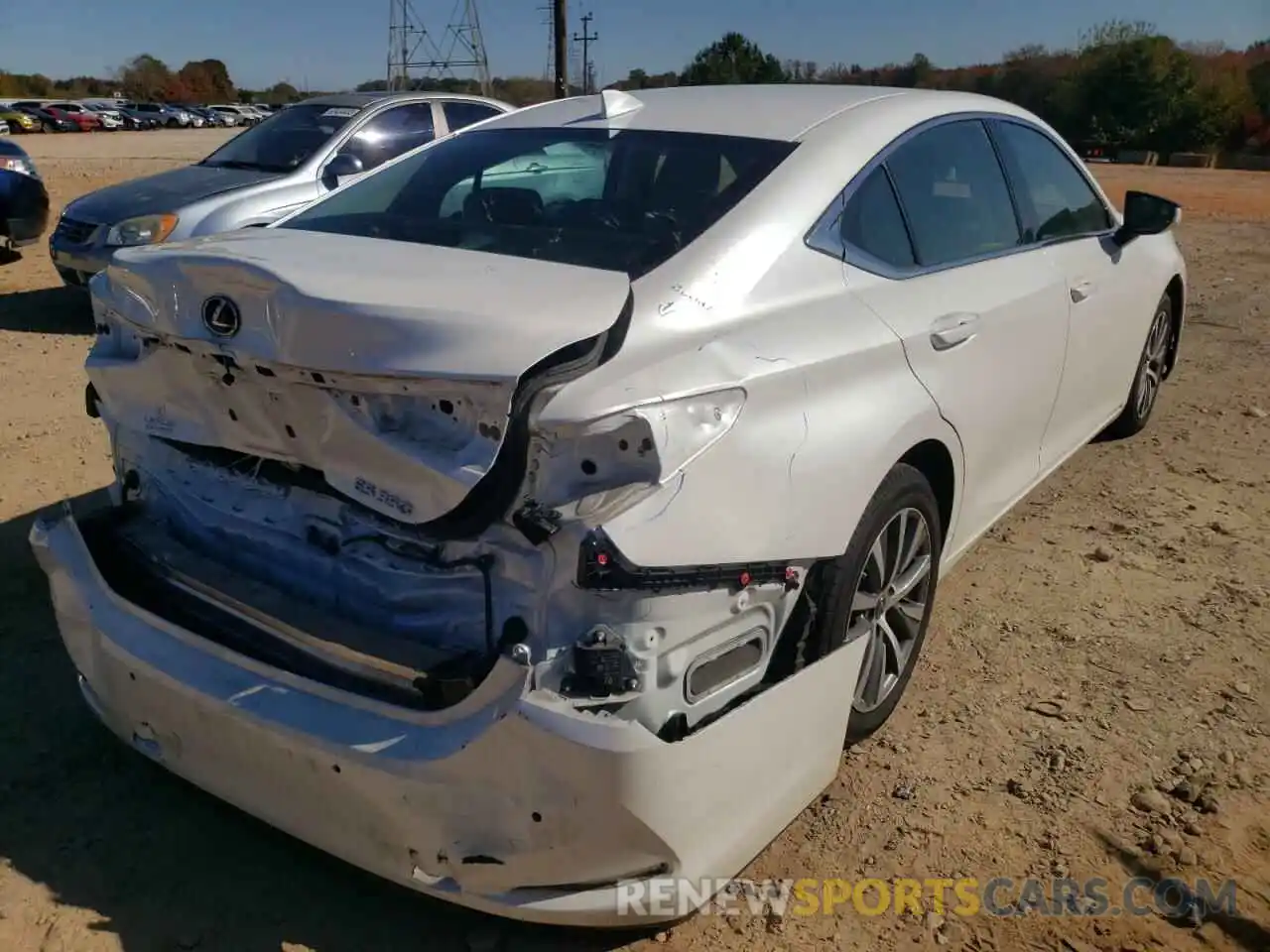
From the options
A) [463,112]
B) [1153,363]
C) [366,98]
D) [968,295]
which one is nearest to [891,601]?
[968,295]

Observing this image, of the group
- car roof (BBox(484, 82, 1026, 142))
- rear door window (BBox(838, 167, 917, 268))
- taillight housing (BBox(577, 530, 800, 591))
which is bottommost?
taillight housing (BBox(577, 530, 800, 591))

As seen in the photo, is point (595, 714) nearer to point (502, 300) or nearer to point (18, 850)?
point (502, 300)

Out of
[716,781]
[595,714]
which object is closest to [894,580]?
[716,781]

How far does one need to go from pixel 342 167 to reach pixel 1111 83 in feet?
144

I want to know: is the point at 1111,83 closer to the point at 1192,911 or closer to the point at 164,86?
the point at 1192,911

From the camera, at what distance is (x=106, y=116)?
5028cm

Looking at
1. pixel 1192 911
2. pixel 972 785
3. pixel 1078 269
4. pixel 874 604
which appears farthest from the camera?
pixel 1078 269

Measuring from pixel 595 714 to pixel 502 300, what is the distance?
2.72 feet

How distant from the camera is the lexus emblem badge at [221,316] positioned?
215 cm

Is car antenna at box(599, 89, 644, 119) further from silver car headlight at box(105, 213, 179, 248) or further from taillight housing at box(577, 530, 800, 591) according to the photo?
silver car headlight at box(105, 213, 179, 248)

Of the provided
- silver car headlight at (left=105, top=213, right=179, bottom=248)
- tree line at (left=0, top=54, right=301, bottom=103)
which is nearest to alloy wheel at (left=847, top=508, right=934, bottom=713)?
silver car headlight at (left=105, top=213, right=179, bottom=248)

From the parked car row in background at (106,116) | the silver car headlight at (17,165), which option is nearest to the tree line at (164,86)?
the parked car row in background at (106,116)

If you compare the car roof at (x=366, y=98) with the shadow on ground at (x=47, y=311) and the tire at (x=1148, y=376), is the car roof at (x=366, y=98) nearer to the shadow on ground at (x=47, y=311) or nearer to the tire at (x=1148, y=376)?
the shadow on ground at (x=47, y=311)

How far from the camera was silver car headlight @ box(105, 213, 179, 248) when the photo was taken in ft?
24.7
